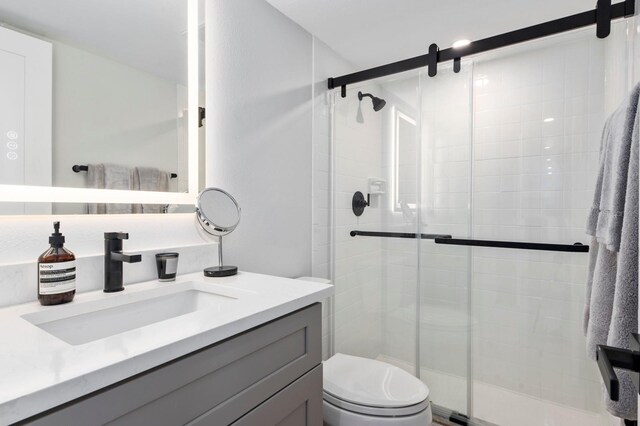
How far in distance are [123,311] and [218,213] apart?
49 centimetres

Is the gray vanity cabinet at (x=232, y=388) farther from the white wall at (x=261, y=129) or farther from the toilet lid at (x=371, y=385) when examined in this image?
the white wall at (x=261, y=129)

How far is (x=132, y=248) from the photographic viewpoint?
43.3 inches

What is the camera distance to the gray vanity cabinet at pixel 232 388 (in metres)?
0.54

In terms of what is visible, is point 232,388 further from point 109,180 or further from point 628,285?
point 628,285

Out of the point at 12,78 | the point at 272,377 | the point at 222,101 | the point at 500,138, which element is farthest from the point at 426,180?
the point at 12,78

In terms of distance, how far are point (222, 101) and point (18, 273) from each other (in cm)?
91

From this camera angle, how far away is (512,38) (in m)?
1.51

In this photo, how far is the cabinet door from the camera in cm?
78

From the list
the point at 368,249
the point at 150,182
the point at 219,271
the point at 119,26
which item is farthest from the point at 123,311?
the point at 368,249

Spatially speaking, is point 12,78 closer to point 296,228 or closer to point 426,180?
point 296,228

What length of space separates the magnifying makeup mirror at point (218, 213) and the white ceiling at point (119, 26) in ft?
1.52

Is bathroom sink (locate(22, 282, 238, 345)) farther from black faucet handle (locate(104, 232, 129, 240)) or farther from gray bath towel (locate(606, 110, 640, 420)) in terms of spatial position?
gray bath towel (locate(606, 110, 640, 420))

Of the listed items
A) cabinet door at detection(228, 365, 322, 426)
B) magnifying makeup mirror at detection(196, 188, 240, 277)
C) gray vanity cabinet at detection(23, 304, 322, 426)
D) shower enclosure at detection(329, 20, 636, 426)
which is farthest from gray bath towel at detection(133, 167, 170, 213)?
shower enclosure at detection(329, 20, 636, 426)

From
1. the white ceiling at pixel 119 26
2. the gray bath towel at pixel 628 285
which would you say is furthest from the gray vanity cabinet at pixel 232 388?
the white ceiling at pixel 119 26
